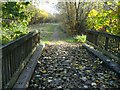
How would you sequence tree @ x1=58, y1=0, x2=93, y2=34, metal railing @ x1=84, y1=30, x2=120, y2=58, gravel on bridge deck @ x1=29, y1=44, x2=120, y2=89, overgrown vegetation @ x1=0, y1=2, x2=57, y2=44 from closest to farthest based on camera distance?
gravel on bridge deck @ x1=29, y1=44, x2=120, y2=89
metal railing @ x1=84, y1=30, x2=120, y2=58
overgrown vegetation @ x1=0, y1=2, x2=57, y2=44
tree @ x1=58, y1=0, x2=93, y2=34

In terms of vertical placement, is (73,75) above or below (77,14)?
below

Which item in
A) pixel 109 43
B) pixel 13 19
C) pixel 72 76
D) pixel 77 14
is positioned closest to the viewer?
pixel 72 76

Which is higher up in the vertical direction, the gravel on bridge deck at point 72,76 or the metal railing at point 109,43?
the metal railing at point 109,43

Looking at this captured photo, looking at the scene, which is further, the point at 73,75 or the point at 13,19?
the point at 13,19

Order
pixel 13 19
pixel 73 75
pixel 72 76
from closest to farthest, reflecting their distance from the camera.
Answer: pixel 72 76, pixel 73 75, pixel 13 19

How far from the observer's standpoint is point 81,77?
5.50 metres

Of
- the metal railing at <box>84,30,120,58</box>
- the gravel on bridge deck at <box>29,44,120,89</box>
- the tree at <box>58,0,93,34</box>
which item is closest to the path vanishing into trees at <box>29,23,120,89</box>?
the gravel on bridge deck at <box>29,44,120,89</box>

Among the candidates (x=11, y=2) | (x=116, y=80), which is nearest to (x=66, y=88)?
(x=116, y=80)

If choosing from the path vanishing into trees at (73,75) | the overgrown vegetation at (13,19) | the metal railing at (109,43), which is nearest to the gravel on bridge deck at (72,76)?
the path vanishing into trees at (73,75)

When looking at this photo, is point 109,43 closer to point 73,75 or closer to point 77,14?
point 73,75

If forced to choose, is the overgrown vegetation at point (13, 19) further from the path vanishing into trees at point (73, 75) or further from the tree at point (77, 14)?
the tree at point (77, 14)

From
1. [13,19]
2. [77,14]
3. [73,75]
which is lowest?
[73,75]

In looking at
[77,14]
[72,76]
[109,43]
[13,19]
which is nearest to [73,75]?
[72,76]

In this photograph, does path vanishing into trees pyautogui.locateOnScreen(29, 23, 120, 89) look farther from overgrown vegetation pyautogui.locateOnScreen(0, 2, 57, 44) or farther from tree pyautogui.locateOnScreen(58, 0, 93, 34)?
tree pyautogui.locateOnScreen(58, 0, 93, 34)
